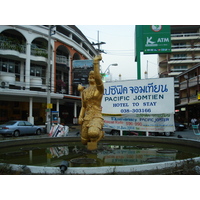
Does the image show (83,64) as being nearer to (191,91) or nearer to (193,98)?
(193,98)

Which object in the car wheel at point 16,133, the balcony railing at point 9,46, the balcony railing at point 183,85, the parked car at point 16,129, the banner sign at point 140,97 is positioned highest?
the balcony railing at point 9,46

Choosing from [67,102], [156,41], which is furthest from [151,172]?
[67,102]

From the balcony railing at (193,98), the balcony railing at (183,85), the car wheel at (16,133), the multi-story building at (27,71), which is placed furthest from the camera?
the balcony railing at (183,85)

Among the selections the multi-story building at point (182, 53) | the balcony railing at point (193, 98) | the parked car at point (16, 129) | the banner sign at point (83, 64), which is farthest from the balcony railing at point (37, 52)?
the multi-story building at point (182, 53)

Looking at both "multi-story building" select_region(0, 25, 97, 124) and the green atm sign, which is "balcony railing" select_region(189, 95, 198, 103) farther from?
"multi-story building" select_region(0, 25, 97, 124)

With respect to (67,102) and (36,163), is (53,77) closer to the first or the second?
(67,102)

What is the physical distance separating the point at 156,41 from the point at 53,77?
15956 mm

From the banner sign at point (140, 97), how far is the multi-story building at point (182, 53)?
34.4 m

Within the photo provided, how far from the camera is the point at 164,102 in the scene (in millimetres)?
11672

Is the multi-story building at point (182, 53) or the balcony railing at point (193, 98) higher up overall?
the multi-story building at point (182, 53)

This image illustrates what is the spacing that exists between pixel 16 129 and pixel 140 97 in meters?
10.7

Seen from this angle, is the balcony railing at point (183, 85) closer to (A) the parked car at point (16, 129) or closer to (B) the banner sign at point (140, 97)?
(B) the banner sign at point (140, 97)

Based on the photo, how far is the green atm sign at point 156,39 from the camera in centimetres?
1766

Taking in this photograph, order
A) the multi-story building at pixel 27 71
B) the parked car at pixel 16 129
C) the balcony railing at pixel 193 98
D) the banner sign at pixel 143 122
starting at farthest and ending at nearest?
the balcony railing at pixel 193 98, the multi-story building at pixel 27 71, the parked car at pixel 16 129, the banner sign at pixel 143 122
